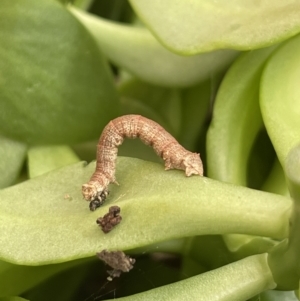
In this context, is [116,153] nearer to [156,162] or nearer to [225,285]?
[156,162]

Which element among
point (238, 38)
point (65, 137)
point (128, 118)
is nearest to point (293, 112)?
point (238, 38)

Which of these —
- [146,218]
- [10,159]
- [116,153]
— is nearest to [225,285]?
[146,218]

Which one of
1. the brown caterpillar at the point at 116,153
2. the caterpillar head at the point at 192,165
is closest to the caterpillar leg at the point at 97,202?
the brown caterpillar at the point at 116,153

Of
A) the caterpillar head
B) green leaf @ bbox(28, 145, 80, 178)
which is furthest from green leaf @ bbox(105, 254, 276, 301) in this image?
green leaf @ bbox(28, 145, 80, 178)

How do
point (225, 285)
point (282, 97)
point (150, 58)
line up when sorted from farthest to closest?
point (150, 58)
point (282, 97)
point (225, 285)

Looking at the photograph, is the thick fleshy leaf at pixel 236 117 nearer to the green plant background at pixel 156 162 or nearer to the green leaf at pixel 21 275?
Result: the green plant background at pixel 156 162
